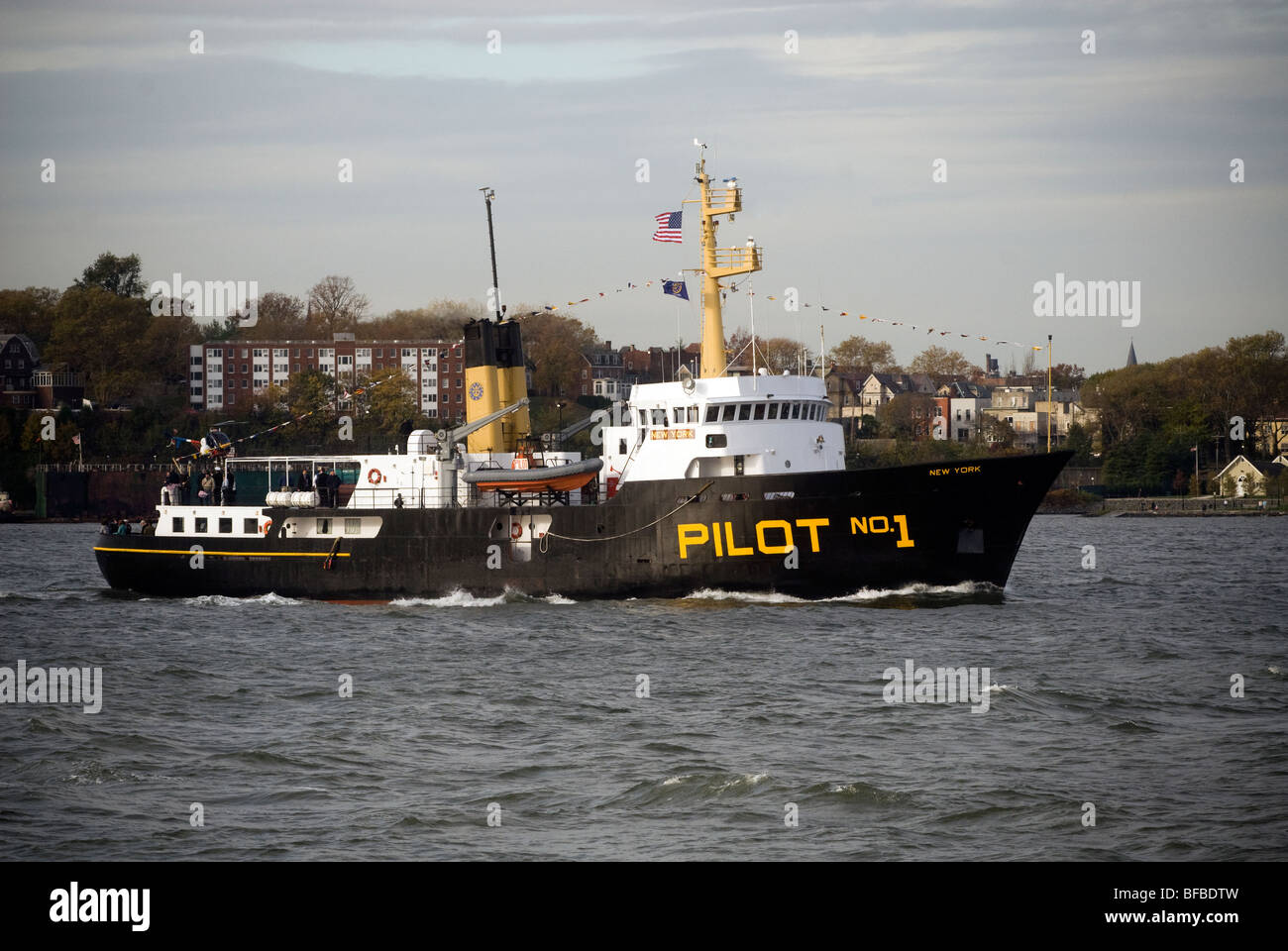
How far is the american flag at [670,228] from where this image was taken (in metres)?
36.8

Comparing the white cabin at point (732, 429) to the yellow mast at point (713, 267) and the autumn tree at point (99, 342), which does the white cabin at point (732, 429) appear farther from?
the autumn tree at point (99, 342)

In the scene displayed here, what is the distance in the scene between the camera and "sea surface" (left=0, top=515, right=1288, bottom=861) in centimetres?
1557

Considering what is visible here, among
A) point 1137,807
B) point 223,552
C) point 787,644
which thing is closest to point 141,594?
point 223,552

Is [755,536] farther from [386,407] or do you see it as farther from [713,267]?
[386,407]

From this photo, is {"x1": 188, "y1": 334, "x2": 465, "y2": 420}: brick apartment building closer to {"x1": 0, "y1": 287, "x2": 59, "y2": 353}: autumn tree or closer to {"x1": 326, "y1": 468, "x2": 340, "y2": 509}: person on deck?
{"x1": 0, "y1": 287, "x2": 59, "y2": 353}: autumn tree

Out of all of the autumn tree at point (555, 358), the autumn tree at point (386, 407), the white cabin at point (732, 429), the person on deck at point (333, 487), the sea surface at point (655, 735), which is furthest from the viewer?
the autumn tree at point (555, 358)

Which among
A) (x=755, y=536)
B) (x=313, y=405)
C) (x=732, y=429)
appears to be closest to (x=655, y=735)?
(x=755, y=536)

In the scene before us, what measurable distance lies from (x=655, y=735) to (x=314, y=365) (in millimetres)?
129725

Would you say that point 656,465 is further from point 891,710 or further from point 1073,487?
point 1073,487

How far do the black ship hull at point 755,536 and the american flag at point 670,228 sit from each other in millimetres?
7174

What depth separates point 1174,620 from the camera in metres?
35.6

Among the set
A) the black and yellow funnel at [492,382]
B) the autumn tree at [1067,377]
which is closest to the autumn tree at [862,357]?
the autumn tree at [1067,377]

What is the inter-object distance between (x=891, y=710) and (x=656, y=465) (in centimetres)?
1466
